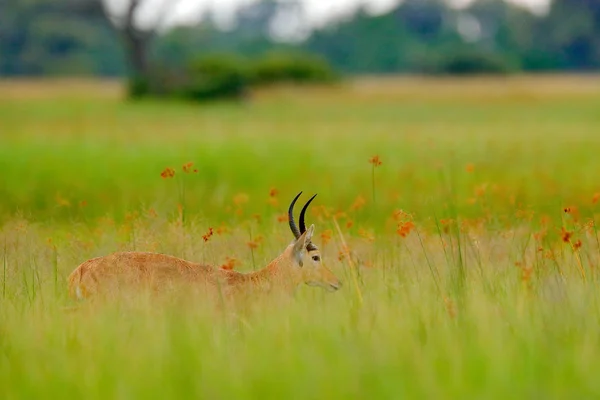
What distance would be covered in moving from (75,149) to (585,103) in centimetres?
2089

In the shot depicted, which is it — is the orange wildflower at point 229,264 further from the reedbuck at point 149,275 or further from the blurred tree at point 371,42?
the blurred tree at point 371,42

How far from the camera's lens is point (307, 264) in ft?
24.2

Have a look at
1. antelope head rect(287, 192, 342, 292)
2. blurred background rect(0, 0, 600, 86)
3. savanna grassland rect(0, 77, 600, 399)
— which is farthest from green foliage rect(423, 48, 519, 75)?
antelope head rect(287, 192, 342, 292)

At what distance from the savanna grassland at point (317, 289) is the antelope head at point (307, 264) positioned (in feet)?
0.42

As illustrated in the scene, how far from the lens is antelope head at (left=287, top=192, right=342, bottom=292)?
731 cm

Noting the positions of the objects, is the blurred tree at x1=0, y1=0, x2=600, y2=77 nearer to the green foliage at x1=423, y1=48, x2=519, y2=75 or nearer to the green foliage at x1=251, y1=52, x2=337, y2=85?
the green foliage at x1=423, y1=48, x2=519, y2=75

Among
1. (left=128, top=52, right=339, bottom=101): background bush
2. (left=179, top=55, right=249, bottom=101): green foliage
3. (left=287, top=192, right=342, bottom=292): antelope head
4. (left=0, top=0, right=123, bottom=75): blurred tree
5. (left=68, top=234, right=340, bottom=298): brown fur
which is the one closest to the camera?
(left=68, top=234, right=340, bottom=298): brown fur

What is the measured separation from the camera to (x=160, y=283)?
6.93 metres

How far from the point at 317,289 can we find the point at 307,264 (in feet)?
0.74

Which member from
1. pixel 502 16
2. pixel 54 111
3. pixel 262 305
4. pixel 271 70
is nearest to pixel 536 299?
pixel 262 305

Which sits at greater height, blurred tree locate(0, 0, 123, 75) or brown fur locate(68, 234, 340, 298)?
blurred tree locate(0, 0, 123, 75)

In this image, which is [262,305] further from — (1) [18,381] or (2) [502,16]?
(2) [502,16]

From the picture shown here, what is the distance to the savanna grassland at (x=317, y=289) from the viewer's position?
4.95m

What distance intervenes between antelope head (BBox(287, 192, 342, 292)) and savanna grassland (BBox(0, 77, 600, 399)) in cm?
13
